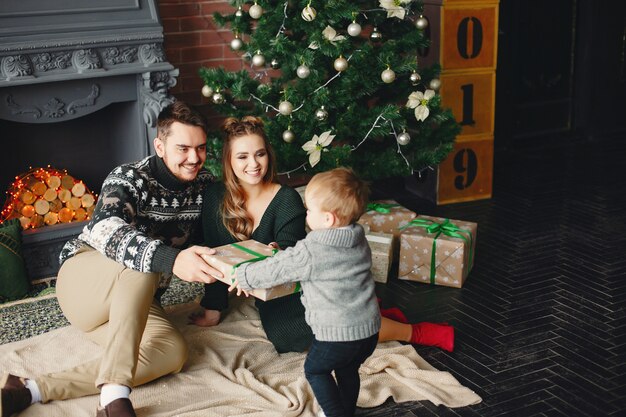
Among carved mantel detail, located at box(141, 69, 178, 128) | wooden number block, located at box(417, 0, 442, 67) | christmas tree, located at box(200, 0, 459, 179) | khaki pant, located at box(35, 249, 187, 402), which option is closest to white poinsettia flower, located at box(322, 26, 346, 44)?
christmas tree, located at box(200, 0, 459, 179)

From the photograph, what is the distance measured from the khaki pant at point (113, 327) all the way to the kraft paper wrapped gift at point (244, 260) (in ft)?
1.05

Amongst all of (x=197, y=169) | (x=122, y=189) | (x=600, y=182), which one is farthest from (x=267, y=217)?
(x=600, y=182)

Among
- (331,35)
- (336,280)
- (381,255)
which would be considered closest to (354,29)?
(331,35)

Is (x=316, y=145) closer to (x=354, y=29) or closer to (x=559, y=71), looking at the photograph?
(x=354, y=29)

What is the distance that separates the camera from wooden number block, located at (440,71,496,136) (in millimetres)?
5117

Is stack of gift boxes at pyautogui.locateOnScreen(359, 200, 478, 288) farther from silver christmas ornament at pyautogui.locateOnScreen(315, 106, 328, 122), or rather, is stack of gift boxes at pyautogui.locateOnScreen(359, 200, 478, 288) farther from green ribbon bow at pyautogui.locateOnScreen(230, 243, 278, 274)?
green ribbon bow at pyautogui.locateOnScreen(230, 243, 278, 274)

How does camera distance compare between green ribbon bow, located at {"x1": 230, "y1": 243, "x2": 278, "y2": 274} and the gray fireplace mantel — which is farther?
the gray fireplace mantel

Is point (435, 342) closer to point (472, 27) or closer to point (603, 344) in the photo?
point (603, 344)

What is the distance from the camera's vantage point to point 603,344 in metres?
3.42

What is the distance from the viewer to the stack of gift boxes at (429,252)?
4031mm

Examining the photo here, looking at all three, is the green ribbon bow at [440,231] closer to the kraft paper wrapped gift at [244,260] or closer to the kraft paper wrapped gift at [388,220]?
the kraft paper wrapped gift at [388,220]

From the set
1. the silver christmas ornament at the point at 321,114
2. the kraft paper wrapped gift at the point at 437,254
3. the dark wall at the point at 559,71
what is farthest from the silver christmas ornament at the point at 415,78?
the dark wall at the point at 559,71

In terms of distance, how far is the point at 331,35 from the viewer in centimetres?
398

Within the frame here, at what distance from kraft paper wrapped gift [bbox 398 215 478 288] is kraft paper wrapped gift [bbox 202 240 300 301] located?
1.25 metres
